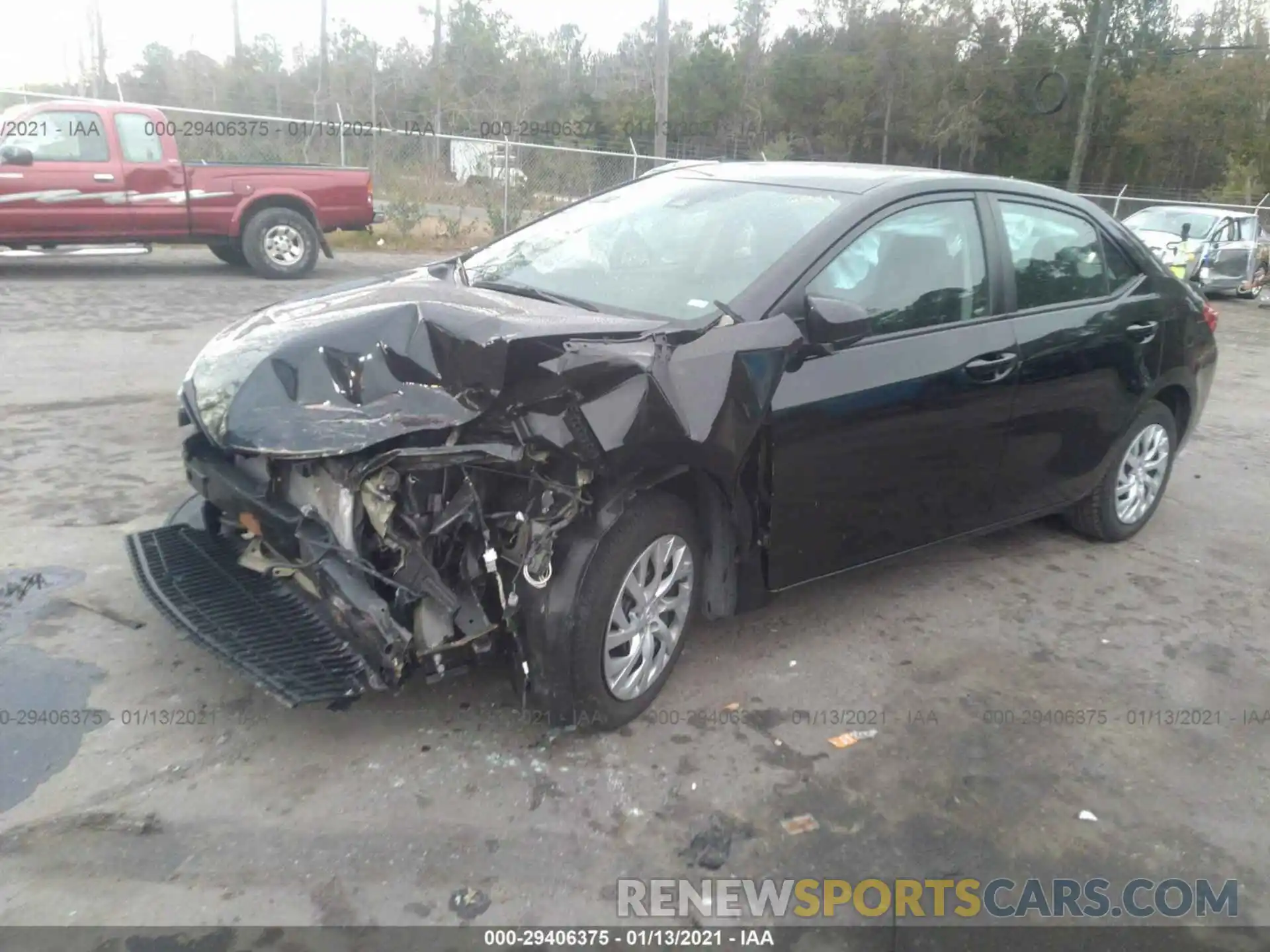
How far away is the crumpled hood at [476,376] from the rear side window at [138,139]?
9293 mm

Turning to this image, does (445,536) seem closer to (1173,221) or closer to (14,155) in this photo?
(14,155)

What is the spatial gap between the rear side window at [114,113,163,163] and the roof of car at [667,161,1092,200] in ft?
29.2

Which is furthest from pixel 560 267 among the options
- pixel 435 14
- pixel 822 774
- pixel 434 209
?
pixel 435 14

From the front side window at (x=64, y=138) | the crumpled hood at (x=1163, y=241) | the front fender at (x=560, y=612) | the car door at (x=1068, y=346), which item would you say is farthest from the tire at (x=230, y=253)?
the crumpled hood at (x=1163, y=241)

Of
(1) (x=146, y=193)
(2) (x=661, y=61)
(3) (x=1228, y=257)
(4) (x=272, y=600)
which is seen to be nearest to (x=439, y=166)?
(2) (x=661, y=61)

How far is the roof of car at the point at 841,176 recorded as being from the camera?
4176 mm

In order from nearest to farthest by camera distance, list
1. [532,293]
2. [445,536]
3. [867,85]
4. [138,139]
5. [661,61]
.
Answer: [445,536] → [532,293] → [138,139] → [661,61] → [867,85]

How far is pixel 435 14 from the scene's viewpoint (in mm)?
39219

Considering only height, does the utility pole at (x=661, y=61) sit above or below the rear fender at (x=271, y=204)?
above

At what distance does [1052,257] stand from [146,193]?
33.3 ft

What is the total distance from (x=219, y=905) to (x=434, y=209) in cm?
1607

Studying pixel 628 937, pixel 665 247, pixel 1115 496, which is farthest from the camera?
pixel 1115 496

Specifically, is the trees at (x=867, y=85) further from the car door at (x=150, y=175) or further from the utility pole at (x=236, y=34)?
the car door at (x=150, y=175)

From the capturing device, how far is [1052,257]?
4695mm
